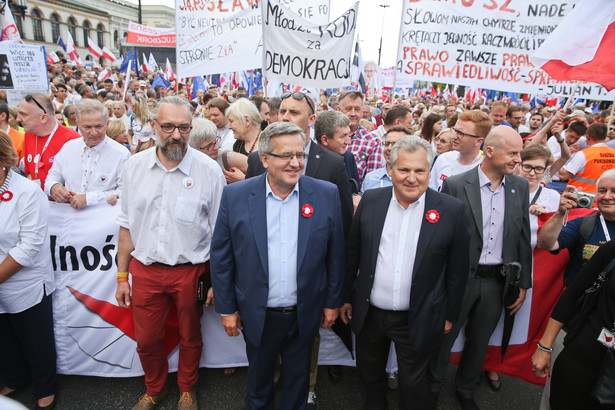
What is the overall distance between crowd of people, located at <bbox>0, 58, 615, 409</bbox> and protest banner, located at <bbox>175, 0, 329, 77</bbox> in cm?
337

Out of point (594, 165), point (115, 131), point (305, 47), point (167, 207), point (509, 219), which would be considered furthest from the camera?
point (115, 131)

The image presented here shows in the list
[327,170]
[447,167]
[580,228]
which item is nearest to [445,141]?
[447,167]

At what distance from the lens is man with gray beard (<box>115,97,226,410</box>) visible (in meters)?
2.65

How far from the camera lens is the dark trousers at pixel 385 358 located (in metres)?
2.52

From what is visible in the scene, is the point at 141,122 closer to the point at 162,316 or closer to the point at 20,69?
the point at 20,69

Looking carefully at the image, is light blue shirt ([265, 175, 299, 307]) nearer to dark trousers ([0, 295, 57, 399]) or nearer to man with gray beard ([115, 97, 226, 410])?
man with gray beard ([115, 97, 226, 410])

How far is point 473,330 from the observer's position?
9.99 feet

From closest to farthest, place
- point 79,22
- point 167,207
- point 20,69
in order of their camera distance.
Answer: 1. point 167,207
2. point 20,69
3. point 79,22

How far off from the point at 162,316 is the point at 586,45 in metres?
5.09

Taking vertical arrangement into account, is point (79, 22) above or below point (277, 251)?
above

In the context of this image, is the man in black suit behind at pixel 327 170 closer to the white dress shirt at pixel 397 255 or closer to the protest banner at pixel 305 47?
the white dress shirt at pixel 397 255

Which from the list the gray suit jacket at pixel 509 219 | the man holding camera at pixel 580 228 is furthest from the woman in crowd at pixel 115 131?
the man holding camera at pixel 580 228

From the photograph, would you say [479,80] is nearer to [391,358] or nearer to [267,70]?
[267,70]

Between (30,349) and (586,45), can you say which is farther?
(586,45)
